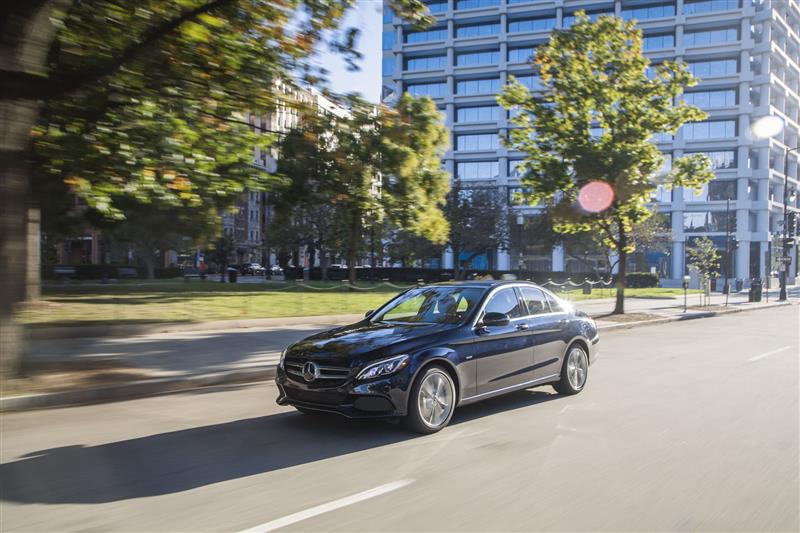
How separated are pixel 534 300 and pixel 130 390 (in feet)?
17.7

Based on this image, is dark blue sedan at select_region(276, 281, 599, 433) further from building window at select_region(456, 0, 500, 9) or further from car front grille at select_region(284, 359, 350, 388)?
building window at select_region(456, 0, 500, 9)

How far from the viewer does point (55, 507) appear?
442 cm

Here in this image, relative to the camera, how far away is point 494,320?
7105 mm

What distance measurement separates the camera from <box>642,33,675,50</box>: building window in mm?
68812

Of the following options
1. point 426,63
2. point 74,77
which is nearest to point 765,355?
point 74,77

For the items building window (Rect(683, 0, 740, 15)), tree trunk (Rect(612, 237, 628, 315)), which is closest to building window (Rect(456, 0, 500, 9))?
building window (Rect(683, 0, 740, 15))

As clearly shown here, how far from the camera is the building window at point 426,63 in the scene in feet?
256

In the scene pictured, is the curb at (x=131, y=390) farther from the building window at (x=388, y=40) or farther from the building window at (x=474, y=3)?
the building window at (x=388, y=40)

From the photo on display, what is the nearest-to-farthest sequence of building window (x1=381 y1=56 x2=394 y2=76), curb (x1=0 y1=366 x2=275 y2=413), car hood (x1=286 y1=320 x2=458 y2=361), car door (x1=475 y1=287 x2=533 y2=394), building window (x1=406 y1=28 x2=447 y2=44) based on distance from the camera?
1. car hood (x1=286 y1=320 x2=458 y2=361)
2. car door (x1=475 y1=287 x2=533 y2=394)
3. curb (x1=0 y1=366 x2=275 y2=413)
4. building window (x1=406 y1=28 x2=447 y2=44)
5. building window (x1=381 y1=56 x2=394 y2=76)

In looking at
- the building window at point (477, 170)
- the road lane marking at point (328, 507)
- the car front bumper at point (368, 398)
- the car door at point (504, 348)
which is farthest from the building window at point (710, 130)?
the road lane marking at point (328, 507)

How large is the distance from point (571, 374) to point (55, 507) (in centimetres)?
606

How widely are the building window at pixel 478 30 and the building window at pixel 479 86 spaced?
5.19 metres

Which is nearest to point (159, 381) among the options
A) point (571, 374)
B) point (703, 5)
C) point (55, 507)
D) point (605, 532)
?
point (55, 507)

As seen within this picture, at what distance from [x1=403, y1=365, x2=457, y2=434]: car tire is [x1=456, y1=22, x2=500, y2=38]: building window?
75.1 m
